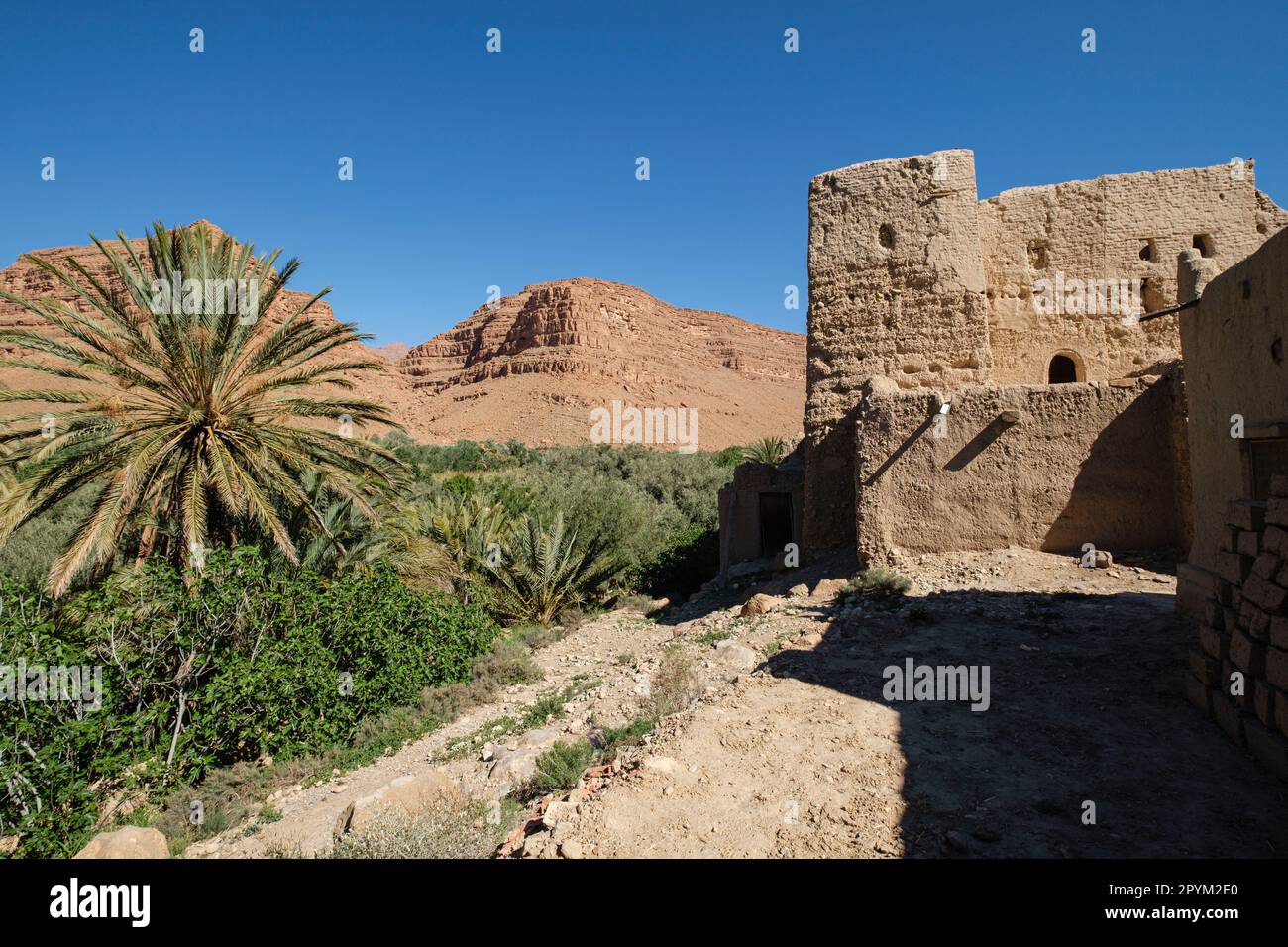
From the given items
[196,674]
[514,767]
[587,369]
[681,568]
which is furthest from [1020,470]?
[587,369]

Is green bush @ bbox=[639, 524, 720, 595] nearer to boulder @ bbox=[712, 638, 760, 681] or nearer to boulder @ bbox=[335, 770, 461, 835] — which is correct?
boulder @ bbox=[712, 638, 760, 681]

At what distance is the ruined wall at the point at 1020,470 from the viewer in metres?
7.38

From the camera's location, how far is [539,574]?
430 inches

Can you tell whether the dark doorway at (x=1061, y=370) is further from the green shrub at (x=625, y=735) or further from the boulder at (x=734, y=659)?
the green shrub at (x=625, y=735)

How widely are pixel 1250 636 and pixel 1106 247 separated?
7.61m

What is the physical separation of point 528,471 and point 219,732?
63.9 feet

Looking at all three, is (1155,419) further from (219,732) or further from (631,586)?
(219,732)

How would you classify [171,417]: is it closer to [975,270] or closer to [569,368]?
[975,270]

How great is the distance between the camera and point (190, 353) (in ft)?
21.9

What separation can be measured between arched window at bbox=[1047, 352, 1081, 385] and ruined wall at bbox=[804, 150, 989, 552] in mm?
1272

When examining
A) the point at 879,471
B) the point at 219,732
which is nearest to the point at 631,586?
the point at 879,471

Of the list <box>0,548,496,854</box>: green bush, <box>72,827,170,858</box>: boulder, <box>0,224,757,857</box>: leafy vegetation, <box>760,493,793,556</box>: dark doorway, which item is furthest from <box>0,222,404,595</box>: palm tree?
<box>760,493,793,556</box>: dark doorway

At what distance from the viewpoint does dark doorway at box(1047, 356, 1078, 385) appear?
31.4 ft

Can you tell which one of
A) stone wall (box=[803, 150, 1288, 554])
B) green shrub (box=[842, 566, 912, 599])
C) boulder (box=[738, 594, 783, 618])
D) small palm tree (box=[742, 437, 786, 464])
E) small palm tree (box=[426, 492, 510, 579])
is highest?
stone wall (box=[803, 150, 1288, 554])
